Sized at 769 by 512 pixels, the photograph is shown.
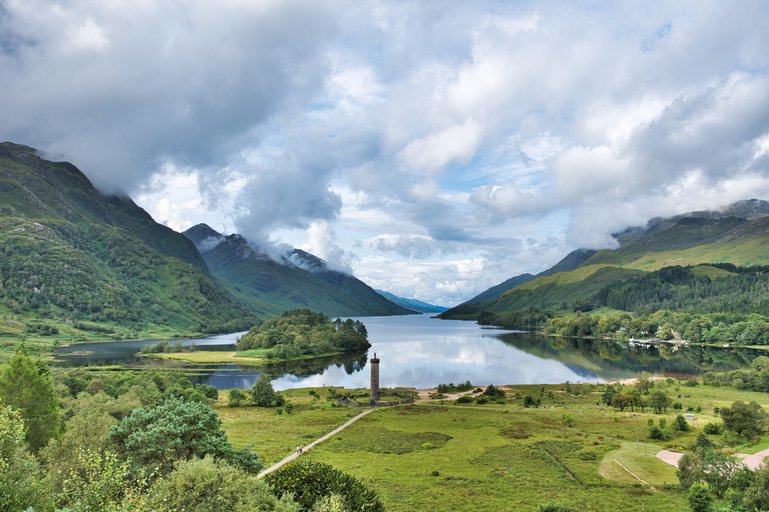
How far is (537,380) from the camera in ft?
534

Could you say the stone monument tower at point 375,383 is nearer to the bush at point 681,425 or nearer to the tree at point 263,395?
the tree at point 263,395

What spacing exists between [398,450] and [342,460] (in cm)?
1052

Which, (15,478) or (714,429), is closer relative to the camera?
(15,478)

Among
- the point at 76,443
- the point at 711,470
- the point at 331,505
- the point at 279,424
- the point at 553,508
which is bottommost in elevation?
the point at 279,424

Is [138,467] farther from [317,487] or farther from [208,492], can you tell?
[317,487]

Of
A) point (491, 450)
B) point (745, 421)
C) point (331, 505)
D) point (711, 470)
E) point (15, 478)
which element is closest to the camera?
point (15, 478)

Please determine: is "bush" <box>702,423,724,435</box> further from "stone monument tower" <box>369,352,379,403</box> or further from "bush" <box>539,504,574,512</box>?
"stone monument tower" <box>369,352,379,403</box>

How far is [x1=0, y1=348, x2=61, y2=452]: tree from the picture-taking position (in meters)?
54.7

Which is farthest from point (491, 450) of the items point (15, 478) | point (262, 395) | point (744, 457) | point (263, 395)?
point (15, 478)

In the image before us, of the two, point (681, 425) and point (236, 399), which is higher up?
point (236, 399)

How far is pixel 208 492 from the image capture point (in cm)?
2961

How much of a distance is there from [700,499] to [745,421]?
36.2 m

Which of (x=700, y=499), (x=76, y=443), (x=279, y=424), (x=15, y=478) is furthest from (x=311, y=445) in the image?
(x=15, y=478)

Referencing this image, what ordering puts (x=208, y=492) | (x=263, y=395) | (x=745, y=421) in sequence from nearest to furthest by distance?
(x=208, y=492) < (x=745, y=421) < (x=263, y=395)
